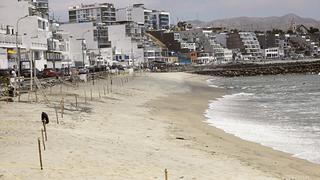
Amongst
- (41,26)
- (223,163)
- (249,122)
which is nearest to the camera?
(223,163)

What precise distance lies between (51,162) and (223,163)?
5.34 metres

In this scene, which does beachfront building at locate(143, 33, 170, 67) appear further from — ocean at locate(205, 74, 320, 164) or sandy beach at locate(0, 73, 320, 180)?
sandy beach at locate(0, 73, 320, 180)

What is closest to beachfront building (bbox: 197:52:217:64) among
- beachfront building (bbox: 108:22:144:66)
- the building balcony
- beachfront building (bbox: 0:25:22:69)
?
beachfront building (bbox: 108:22:144:66)

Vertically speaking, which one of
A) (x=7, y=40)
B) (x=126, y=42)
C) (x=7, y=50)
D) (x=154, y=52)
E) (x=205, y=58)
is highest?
(x=126, y=42)

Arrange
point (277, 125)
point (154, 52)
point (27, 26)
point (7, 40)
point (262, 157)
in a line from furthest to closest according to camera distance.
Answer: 1. point (154, 52)
2. point (27, 26)
3. point (7, 40)
4. point (277, 125)
5. point (262, 157)

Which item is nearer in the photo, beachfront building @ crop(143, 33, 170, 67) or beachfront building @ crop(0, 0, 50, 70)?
beachfront building @ crop(0, 0, 50, 70)

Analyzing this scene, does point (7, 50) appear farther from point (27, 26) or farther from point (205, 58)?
point (205, 58)

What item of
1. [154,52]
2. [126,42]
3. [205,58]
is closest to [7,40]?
[126,42]

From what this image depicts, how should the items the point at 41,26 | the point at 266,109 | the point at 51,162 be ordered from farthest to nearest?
→ 1. the point at 41,26
2. the point at 266,109
3. the point at 51,162

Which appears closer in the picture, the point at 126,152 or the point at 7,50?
the point at 126,152

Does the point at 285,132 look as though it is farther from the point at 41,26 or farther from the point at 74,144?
the point at 41,26

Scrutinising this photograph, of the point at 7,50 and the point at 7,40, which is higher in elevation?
the point at 7,40

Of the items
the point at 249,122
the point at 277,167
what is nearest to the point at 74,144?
the point at 277,167

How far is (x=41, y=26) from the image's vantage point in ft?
283
